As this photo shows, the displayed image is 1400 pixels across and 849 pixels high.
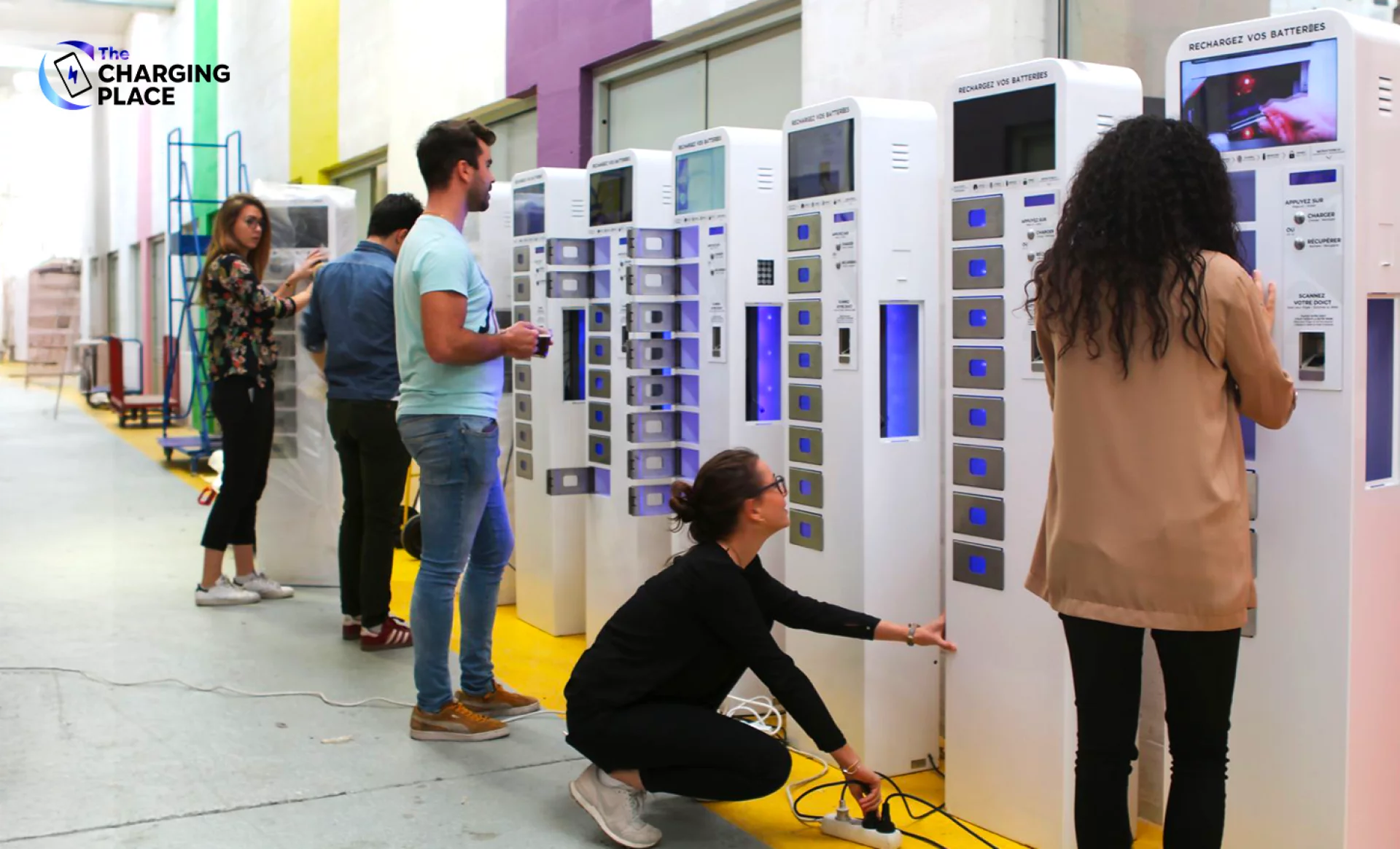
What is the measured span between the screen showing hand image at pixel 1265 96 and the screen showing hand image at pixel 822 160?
88 cm

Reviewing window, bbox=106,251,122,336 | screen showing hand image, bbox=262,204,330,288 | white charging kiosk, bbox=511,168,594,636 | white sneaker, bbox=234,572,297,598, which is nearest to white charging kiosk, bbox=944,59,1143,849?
white charging kiosk, bbox=511,168,594,636

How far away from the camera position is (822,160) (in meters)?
3.51

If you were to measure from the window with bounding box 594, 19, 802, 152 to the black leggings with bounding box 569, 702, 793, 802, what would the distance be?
304cm

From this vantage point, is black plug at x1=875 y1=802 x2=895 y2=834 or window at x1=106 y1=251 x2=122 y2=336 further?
window at x1=106 y1=251 x2=122 y2=336

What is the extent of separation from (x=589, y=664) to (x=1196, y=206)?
5.51 feet

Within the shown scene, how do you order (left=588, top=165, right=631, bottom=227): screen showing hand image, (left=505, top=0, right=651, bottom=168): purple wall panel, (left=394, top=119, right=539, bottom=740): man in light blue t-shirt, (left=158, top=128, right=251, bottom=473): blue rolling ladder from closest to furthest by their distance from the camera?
1. (left=394, top=119, right=539, bottom=740): man in light blue t-shirt
2. (left=588, top=165, right=631, bottom=227): screen showing hand image
3. (left=505, top=0, right=651, bottom=168): purple wall panel
4. (left=158, top=128, right=251, bottom=473): blue rolling ladder

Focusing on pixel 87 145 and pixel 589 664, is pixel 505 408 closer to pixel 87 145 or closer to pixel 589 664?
pixel 589 664

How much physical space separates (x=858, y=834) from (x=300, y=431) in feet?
12.4

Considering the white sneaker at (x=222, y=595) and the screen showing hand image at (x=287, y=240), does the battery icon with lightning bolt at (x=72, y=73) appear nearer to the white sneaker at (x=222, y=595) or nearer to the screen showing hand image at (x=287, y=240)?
the screen showing hand image at (x=287, y=240)

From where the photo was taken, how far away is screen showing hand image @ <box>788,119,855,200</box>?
3412 mm

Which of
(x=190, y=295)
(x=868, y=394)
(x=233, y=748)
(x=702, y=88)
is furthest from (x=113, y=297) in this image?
(x=868, y=394)

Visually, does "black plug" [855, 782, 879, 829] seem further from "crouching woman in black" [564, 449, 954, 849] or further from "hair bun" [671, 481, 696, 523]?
"hair bun" [671, 481, 696, 523]

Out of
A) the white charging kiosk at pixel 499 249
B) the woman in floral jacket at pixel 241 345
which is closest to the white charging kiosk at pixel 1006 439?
the white charging kiosk at pixel 499 249

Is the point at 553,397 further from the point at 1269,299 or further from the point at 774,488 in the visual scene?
the point at 1269,299
